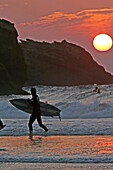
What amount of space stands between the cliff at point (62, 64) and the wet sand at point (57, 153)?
143 meters

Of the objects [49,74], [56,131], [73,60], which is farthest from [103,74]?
[56,131]

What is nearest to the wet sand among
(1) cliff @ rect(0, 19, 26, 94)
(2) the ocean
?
(2) the ocean

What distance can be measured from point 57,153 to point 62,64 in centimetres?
17353

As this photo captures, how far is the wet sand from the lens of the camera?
347 inches

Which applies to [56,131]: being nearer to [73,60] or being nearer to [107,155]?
[107,155]

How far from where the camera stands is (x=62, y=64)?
18338 centimetres

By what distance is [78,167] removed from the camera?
8547mm

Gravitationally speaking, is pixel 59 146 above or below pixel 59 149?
below

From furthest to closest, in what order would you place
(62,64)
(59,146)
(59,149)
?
(62,64) < (59,146) < (59,149)

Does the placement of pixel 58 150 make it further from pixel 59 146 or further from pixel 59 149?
pixel 59 146

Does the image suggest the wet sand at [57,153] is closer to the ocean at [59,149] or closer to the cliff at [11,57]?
the ocean at [59,149]

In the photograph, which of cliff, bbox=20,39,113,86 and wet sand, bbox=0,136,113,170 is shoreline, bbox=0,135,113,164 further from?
cliff, bbox=20,39,113,86

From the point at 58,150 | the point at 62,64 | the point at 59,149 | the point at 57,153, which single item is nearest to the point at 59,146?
the point at 59,149

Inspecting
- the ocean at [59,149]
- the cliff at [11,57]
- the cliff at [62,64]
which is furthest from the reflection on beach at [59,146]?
the cliff at [62,64]
